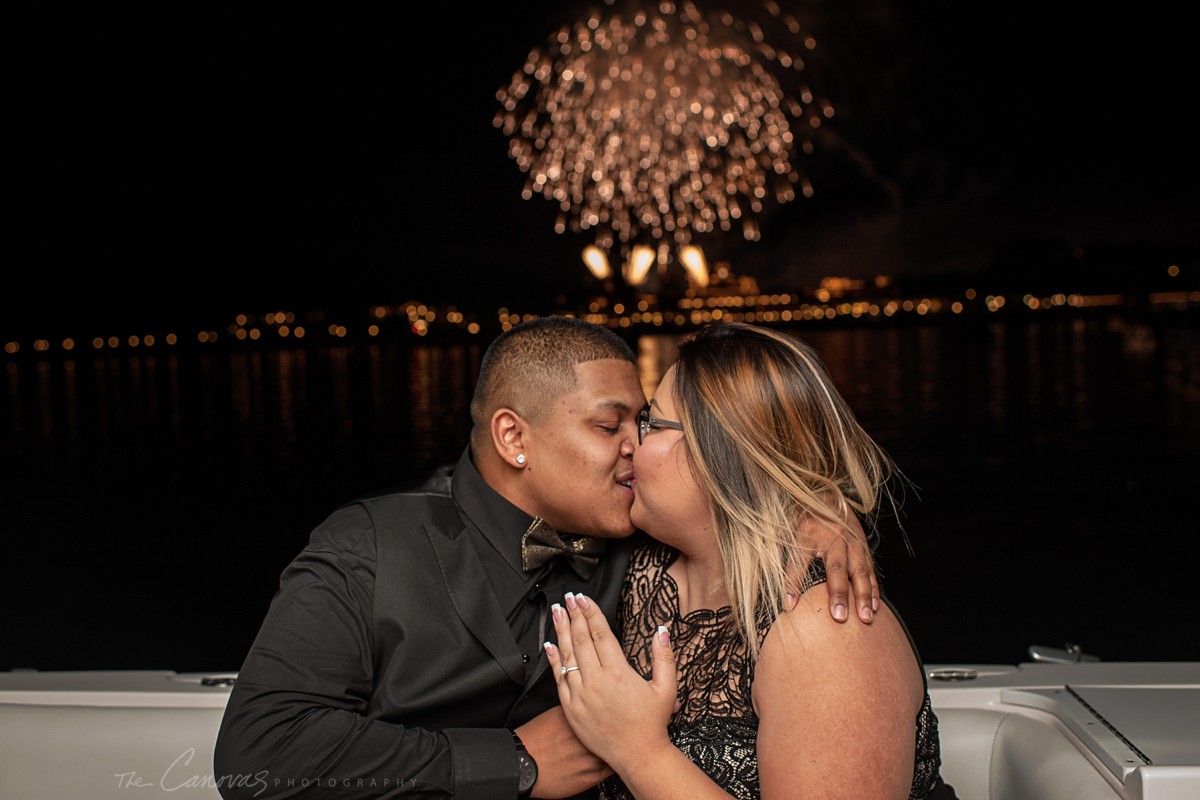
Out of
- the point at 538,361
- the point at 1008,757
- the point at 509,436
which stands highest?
the point at 538,361

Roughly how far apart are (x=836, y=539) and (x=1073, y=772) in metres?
0.85

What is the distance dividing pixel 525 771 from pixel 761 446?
793 mm

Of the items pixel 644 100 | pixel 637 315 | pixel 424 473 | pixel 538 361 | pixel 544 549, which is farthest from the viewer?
pixel 637 315

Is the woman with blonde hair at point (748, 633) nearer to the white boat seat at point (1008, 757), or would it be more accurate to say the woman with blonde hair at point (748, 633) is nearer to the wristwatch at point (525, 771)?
the wristwatch at point (525, 771)

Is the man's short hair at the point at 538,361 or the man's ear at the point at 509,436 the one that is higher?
the man's short hair at the point at 538,361

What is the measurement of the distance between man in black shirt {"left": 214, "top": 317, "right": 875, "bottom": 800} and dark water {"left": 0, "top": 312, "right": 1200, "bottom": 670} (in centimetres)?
70

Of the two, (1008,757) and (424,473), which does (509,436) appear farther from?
(424,473)

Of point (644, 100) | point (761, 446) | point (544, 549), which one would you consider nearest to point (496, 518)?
point (544, 549)

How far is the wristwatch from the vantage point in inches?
85.9

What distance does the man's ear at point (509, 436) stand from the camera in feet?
8.22

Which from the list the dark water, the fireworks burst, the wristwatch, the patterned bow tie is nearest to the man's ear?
the patterned bow tie

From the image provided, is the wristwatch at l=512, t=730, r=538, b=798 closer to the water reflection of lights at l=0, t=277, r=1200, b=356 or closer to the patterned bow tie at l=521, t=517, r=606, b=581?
the patterned bow tie at l=521, t=517, r=606, b=581

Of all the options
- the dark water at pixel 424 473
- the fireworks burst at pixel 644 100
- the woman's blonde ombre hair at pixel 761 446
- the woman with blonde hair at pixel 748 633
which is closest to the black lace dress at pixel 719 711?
the woman with blonde hair at pixel 748 633

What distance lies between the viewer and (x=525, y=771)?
2.19 m
